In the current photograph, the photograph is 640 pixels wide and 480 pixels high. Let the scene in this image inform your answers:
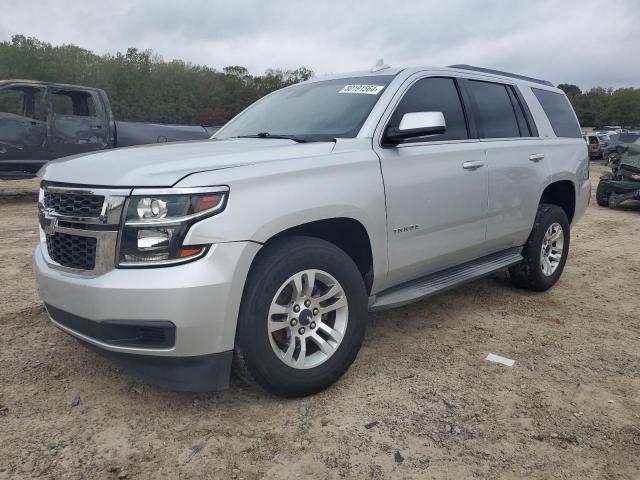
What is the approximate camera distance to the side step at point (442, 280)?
3.26 metres

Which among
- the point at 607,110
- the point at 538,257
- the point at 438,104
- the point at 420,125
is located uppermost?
the point at 607,110

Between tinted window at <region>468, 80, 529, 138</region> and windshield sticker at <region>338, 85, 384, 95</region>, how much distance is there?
0.99m

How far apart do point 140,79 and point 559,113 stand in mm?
43952

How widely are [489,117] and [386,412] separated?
2545 millimetres

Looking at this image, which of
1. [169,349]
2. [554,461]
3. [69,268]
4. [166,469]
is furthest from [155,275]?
[554,461]

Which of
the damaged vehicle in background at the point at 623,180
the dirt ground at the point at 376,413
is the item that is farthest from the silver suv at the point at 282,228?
the damaged vehicle in background at the point at 623,180

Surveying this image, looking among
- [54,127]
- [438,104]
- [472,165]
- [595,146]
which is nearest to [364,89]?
[438,104]

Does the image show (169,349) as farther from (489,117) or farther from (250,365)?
(489,117)

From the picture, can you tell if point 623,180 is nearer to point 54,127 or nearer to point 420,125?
point 420,125

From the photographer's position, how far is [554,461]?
2373 millimetres

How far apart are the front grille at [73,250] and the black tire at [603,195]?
11.5m

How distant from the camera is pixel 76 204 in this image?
2525 mm

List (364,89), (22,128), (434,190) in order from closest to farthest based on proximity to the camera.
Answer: (434,190)
(364,89)
(22,128)

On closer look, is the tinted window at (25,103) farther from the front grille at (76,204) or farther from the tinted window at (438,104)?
the tinted window at (438,104)
